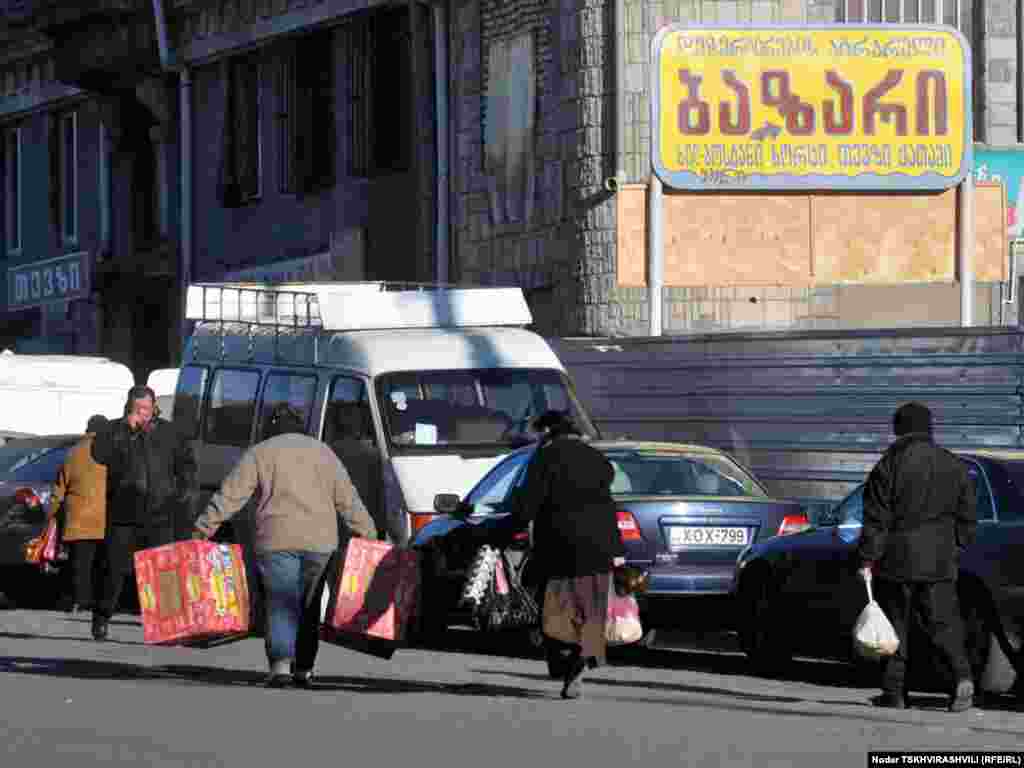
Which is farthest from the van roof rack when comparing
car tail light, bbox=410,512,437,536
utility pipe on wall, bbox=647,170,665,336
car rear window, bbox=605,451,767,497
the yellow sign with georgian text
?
the yellow sign with georgian text

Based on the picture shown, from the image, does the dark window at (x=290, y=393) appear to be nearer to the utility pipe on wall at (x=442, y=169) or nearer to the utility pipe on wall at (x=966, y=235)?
the utility pipe on wall at (x=966, y=235)

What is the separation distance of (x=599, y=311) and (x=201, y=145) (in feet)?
38.4

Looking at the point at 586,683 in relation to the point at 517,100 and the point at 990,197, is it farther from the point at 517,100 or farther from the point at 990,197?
the point at 517,100

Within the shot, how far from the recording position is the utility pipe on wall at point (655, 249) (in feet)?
88.5

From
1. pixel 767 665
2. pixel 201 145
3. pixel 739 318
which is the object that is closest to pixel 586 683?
pixel 767 665

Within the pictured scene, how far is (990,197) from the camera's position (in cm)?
2822

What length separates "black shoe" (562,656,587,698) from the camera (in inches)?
576

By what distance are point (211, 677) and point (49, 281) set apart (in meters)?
27.8

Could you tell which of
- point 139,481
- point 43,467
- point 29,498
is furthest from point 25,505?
point 139,481

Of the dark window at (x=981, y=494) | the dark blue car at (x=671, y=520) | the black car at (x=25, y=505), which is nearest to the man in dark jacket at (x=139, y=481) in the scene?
the dark blue car at (x=671, y=520)

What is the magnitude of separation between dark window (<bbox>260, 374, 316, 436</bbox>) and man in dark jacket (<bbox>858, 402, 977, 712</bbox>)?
6901mm

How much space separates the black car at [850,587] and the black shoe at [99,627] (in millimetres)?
4662

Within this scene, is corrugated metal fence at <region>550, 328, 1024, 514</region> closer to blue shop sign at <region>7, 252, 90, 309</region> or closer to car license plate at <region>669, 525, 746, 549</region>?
car license plate at <region>669, 525, 746, 549</region>

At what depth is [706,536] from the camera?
17.8 m
